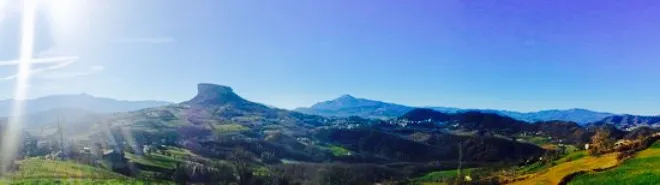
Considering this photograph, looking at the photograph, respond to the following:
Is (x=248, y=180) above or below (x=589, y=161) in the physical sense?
below

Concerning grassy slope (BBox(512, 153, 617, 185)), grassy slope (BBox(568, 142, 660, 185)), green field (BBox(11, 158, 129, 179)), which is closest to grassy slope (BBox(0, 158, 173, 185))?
green field (BBox(11, 158, 129, 179))

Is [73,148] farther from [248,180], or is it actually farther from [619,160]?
[619,160]

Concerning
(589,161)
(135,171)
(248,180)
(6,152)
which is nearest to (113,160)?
(135,171)

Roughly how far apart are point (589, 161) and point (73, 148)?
6923 inches

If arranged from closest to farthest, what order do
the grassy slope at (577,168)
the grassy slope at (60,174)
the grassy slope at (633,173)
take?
the grassy slope at (633,173) < the grassy slope at (577,168) < the grassy slope at (60,174)

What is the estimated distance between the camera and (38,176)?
115 metres

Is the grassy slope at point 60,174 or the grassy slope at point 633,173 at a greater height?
the grassy slope at point 633,173

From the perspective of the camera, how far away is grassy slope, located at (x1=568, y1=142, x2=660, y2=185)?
49.6 meters

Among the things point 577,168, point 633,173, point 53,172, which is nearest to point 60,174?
point 53,172

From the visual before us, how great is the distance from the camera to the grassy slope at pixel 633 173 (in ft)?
163

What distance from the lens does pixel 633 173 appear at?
53219mm

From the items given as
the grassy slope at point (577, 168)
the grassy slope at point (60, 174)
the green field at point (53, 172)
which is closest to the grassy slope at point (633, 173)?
the grassy slope at point (577, 168)

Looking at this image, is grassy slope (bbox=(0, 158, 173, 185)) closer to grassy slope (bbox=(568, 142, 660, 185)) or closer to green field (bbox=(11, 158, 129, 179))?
green field (bbox=(11, 158, 129, 179))

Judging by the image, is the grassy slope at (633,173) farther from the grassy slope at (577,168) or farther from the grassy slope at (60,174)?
the grassy slope at (60,174)
